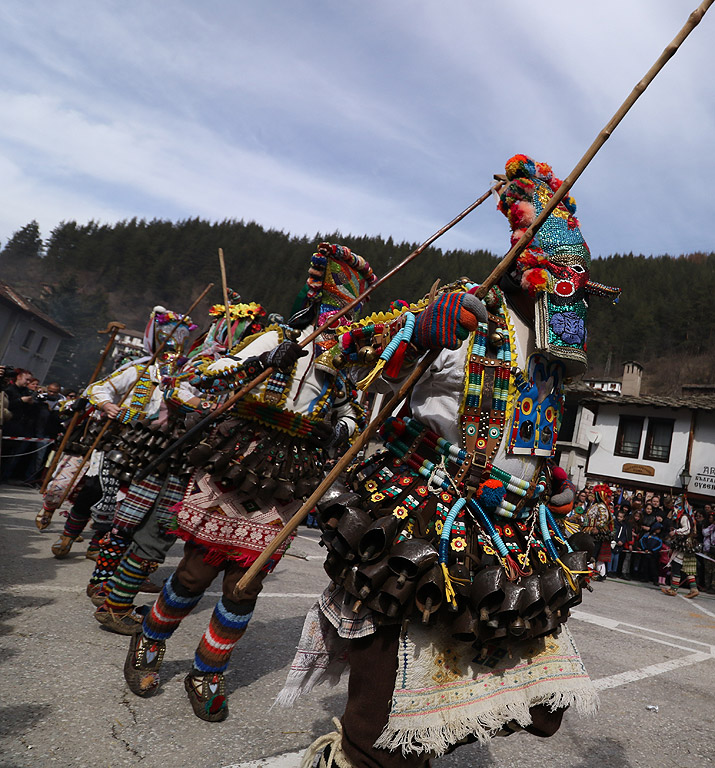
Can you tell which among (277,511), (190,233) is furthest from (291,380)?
(190,233)

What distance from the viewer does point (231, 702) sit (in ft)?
10.2

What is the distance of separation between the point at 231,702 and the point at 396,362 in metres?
2.28

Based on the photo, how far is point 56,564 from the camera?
18.1 ft

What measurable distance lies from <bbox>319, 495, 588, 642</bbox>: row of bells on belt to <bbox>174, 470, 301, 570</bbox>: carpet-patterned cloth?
135cm

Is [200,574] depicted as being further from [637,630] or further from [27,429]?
[27,429]

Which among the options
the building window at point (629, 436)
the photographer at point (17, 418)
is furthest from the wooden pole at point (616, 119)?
the building window at point (629, 436)

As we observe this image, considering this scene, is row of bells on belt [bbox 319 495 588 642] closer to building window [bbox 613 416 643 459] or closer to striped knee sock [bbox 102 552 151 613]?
striped knee sock [bbox 102 552 151 613]

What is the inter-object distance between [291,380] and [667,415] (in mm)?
21950

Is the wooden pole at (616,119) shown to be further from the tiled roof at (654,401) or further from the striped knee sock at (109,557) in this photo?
the tiled roof at (654,401)

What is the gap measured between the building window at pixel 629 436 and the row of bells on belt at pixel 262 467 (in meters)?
22.0

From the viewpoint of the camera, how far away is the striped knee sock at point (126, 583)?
13.0ft

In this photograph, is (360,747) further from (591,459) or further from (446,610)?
(591,459)

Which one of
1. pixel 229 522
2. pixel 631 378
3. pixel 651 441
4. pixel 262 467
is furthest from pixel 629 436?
pixel 229 522

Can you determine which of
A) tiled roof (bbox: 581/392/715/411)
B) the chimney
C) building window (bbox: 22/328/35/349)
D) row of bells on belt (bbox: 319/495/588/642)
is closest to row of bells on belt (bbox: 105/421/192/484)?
row of bells on belt (bbox: 319/495/588/642)
